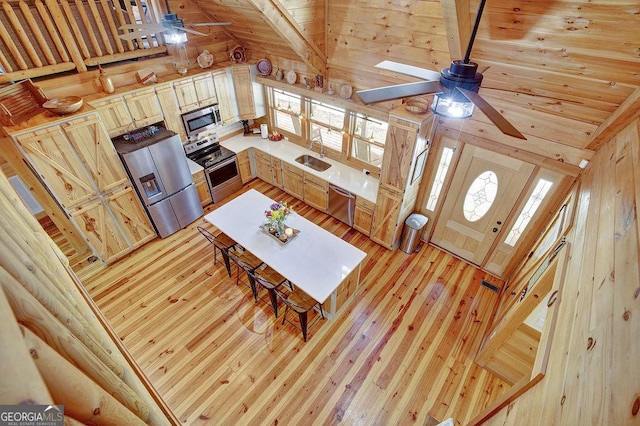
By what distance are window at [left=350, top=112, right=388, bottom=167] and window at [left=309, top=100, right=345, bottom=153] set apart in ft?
0.99

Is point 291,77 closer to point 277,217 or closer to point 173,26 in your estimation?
point 173,26

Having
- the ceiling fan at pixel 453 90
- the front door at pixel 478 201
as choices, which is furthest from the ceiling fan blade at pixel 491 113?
the front door at pixel 478 201

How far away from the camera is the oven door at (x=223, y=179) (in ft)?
18.2

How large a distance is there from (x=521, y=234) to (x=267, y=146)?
478 cm

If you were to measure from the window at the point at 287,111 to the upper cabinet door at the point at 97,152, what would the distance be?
3125 mm

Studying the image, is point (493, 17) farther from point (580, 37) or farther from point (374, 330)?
point (374, 330)

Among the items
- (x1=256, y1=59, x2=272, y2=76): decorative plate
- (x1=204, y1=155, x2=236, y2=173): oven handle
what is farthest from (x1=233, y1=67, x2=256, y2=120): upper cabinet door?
(x1=204, y1=155, x2=236, y2=173): oven handle

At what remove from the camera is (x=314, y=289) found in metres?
3.31

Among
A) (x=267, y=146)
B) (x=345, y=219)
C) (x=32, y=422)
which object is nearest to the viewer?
(x=32, y=422)

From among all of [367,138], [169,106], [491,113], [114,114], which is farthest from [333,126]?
[491,113]

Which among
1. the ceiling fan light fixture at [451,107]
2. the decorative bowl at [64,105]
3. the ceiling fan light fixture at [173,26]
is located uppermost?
the ceiling fan light fixture at [173,26]

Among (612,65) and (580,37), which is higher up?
(580,37)

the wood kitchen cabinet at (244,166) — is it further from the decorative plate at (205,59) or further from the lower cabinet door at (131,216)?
the lower cabinet door at (131,216)

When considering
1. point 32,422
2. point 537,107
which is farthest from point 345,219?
point 32,422
